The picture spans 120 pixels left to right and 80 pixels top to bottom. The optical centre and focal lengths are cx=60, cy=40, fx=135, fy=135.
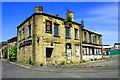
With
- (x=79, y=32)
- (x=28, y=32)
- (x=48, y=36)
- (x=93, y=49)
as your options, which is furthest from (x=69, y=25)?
(x=93, y=49)

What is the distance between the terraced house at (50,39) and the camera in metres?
19.3

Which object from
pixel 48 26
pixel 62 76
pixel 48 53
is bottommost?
pixel 62 76

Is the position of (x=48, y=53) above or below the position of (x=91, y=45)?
below

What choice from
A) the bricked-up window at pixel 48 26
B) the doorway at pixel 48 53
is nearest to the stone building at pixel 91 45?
the doorway at pixel 48 53

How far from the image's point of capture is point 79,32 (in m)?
26.1

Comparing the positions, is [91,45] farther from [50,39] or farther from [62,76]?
[62,76]

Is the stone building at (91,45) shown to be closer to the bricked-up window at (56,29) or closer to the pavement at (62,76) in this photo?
the bricked-up window at (56,29)

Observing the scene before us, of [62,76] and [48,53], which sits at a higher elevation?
[48,53]

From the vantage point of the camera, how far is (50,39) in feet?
66.5

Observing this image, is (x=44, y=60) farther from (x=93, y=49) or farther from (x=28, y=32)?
(x=93, y=49)

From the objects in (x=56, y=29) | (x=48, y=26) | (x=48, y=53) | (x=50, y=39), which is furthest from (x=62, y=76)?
(x=56, y=29)

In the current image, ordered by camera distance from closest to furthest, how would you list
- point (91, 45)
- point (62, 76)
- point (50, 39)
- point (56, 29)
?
point (62, 76) → point (50, 39) → point (56, 29) → point (91, 45)

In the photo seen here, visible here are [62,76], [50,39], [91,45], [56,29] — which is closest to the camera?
[62,76]

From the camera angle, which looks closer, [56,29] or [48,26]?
[48,26]
